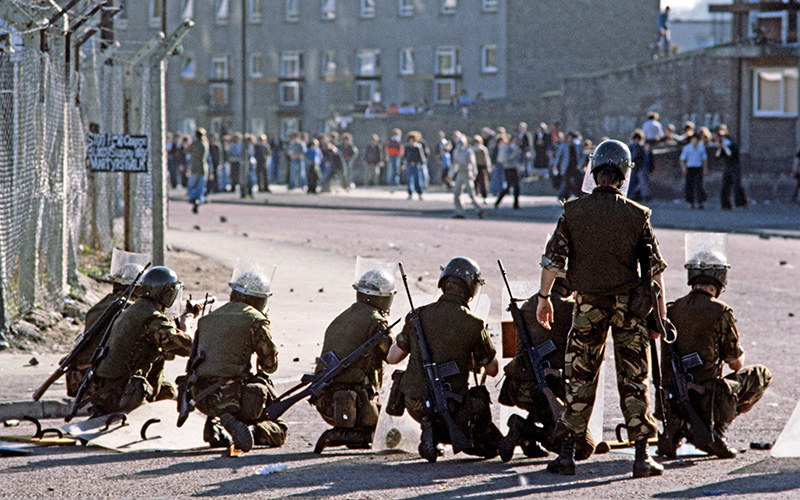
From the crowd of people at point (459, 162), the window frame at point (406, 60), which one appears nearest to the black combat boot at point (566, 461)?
the crowd of people at point (459, 162)

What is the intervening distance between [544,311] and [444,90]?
50.9 metres

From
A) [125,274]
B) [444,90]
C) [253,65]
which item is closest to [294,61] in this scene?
[253,65]

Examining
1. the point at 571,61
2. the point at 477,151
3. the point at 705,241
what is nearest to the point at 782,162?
the point at 477,151

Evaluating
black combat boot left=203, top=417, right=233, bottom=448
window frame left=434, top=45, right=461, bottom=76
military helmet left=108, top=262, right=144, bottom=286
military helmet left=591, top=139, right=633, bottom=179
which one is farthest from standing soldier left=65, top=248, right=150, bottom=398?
window frame left=434, top=45, right=461, bottom=76

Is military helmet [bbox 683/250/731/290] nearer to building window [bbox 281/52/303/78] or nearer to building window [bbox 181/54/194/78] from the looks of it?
building window [bbox 281/52/303/78]

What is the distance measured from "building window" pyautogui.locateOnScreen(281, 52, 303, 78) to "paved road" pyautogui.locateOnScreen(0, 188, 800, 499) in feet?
115

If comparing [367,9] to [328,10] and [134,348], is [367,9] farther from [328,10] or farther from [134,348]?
[134,348]

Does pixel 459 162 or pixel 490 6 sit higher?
pixel 490 6

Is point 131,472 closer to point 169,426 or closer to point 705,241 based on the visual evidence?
point 169,426

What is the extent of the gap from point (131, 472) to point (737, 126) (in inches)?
1261

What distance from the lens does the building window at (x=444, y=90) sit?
56.3 meters

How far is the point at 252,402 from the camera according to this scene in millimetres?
7016

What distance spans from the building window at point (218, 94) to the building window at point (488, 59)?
13673mm

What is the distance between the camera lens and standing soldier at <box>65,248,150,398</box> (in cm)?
777
